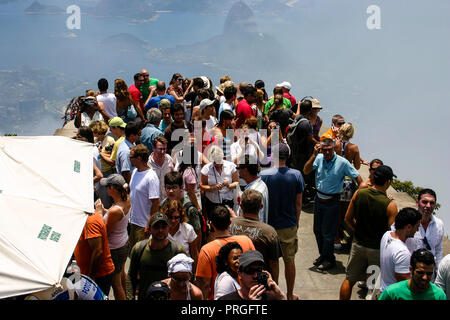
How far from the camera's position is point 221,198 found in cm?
554

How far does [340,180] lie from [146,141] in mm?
2903

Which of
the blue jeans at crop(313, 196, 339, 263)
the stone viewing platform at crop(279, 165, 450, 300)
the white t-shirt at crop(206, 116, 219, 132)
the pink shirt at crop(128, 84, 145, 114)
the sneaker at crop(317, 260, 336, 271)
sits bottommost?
the stone viewing platform at crop(279, 165, 450, 300)

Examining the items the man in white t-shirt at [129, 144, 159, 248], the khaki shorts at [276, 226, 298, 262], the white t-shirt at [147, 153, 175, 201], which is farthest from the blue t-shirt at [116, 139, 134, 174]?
the khaki shorts at [276, 226, 298, 262]

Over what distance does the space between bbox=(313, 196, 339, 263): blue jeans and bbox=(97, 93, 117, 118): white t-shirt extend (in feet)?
14.1

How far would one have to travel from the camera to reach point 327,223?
592cm

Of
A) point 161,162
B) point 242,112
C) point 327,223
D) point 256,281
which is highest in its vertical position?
point 242,112

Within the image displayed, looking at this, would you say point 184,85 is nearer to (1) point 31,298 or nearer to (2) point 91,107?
(2) point 91,107

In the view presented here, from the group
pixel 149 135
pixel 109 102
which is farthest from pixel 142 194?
pixel 109 102

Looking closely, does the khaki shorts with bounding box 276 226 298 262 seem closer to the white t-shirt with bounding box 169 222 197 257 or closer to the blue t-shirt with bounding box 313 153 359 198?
the blue t-shirt with bounding box 313 153 359 198

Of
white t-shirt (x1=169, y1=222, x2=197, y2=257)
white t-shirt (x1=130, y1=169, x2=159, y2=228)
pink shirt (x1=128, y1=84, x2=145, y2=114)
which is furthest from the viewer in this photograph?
pink shirt (x1=128, y1=84, x2=145, y2=114)

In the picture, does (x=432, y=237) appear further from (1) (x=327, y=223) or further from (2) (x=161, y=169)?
(2) (x=161, y=169)

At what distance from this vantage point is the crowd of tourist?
356 cm

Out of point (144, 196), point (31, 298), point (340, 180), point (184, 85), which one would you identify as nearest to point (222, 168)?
point (144, 196)

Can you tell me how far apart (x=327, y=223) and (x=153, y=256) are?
9.32ft
